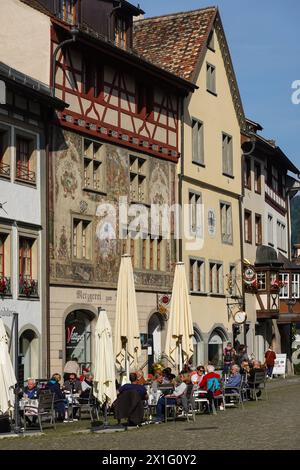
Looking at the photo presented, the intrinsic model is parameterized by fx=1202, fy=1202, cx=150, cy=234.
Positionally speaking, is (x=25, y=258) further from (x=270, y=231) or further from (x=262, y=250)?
(x=270, y=231)

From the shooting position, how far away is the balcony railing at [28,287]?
35.2m

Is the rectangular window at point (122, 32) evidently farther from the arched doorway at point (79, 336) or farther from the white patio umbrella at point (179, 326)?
the white patio umbrella at point (179, 326)

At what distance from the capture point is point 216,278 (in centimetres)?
5078

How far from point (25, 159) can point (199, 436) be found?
1486 centimetres

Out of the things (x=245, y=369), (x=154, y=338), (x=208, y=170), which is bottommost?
(x=245, y=369)

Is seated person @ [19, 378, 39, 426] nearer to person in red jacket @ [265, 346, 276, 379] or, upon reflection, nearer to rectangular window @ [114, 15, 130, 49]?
rectangular window @ [114, 15, 130, 49]

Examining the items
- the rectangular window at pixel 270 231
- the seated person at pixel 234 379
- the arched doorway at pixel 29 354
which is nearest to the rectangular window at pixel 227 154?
the rectangular window at pixel 270 231

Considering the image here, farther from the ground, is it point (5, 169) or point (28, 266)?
point (5, 169)

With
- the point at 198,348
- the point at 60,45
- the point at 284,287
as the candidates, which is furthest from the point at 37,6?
the point at 284,287

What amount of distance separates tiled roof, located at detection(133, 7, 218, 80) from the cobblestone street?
2097 centimetres

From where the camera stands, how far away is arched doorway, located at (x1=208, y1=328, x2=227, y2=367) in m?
49.4

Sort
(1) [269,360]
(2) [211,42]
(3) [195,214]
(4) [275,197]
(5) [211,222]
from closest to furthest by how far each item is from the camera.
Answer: (3) [195,214], (1) [269,360], (5) [211,222], (2) [211,42], (4) [275,197]
